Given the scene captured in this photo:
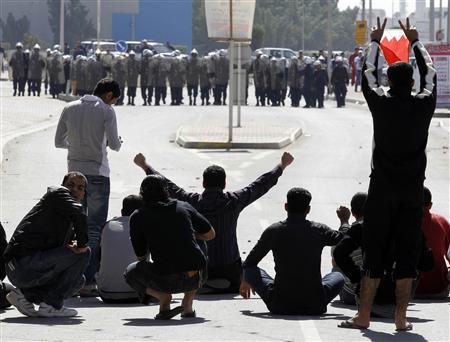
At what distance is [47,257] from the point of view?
35.5ft

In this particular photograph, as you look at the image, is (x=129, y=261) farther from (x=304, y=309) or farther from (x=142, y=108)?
(x=142, y=108)

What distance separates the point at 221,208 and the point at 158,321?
1.73m

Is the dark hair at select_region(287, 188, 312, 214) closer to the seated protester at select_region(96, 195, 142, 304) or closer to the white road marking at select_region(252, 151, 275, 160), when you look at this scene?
the seated protester at select_region(96, 195, 142, 304)

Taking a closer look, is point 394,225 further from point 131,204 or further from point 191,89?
point 191,89

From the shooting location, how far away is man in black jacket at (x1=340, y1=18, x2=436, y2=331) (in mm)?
9805

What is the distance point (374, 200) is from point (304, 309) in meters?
1.41

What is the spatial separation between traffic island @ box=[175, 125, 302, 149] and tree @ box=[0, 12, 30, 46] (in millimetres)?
72801

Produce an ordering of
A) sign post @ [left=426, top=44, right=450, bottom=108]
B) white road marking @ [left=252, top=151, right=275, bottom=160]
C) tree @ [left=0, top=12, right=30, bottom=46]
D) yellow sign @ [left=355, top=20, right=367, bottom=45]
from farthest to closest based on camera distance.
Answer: tree @ [left=0, top=12, right=30, bottom=46] < yellow sign @ [left=355, top=20, right=367, bottom=45] < sign post @ [left=426, top=44, right=450, bottom=108] < white road marking @ [left=252, top=151, right=275, bottom=160]

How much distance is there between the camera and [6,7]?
114688 mm

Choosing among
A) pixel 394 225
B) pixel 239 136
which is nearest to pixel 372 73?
pixel 394 225

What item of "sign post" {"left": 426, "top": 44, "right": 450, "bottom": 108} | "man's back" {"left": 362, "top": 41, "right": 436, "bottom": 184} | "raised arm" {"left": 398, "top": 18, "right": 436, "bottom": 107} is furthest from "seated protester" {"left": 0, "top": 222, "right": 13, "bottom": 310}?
"sign post" {"left": 426, "top": 44, "right": 450, "bottom": 108}

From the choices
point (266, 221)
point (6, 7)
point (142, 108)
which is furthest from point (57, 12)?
point (266, 221)

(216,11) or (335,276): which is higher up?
(216,11)

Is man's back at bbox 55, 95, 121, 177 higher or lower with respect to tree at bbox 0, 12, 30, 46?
lower
